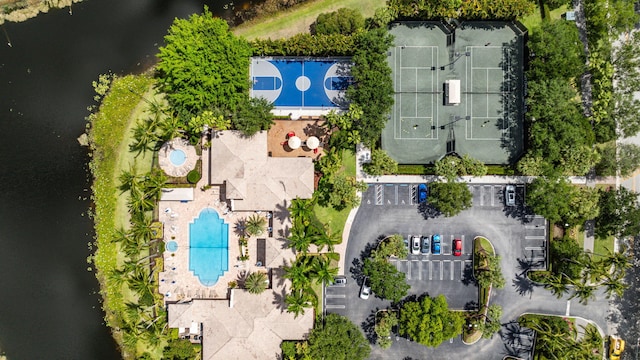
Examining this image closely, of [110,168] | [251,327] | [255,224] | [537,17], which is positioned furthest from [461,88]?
[110,168]

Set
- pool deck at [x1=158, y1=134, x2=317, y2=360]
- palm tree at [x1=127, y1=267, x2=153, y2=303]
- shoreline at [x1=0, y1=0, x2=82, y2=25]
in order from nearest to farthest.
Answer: palm tree at [x1=127, y1=267, x2=153, y2=303], pool deck at [x1=158, y1=134, x2=317, y2=360], shoreline at [x1=0, y1=0, x2=82, y2=25]

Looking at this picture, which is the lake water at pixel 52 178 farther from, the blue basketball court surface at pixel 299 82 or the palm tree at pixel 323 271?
the palm tree at pixel 323 271

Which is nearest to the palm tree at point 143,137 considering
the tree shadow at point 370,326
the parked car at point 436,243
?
the tree shadow at point 370,326

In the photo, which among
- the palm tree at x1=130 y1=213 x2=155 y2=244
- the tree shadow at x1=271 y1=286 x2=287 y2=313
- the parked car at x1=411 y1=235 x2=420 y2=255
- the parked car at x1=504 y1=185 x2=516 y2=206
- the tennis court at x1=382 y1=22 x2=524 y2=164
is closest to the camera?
the palm tree at x1=130 y1=213 x2=155 y2=244

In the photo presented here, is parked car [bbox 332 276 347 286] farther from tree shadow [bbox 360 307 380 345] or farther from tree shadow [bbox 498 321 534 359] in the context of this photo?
tree shadow [bbox 498 321 534 359]

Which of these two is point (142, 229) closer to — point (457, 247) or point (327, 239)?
point (327, 239)

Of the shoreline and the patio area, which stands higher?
the shoreline

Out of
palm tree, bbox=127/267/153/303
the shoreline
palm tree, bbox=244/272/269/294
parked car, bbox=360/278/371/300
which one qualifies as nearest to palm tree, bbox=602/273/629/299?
parked car, bbox=360/278/371/300
